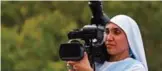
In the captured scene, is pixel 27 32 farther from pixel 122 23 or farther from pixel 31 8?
pixel 122 23

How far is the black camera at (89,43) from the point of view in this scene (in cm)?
356

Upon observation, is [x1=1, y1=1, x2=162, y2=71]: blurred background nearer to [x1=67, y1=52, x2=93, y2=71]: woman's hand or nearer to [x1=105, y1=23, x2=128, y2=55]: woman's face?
[x1=105, y1=23, x2=128, y2=55]: woman's face

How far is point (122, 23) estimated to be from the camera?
151 inches

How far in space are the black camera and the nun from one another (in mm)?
45

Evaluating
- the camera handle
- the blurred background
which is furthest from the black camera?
the blurred background

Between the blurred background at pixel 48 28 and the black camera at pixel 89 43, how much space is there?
7824mm

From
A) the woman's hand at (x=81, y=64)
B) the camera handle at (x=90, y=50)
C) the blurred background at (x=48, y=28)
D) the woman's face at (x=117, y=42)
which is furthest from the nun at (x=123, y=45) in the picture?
the blurred background at (x=48, y=28)

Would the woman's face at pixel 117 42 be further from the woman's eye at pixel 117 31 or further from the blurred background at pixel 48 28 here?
the blurred background at pixel 48 28

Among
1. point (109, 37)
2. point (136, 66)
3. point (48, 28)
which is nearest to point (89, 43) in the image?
point (109, 37)

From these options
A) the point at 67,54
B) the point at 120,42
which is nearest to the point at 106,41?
the point at 120,42

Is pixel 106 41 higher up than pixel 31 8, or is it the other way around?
pixel 106 41

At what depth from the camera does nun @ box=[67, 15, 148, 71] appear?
3.81 metres

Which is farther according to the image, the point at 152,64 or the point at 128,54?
the point at 152,64

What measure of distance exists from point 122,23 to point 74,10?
1015 centimetres
